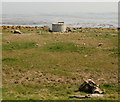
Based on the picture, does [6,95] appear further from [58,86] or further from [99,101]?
[99,101]

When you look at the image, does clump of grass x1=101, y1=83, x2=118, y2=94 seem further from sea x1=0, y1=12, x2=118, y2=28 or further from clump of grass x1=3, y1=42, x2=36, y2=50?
sea x1=0, y1=12, x2=118, y2=28

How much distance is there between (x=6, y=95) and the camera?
12680mm

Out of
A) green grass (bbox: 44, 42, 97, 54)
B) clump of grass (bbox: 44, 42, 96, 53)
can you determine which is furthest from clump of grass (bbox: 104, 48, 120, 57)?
clump of grass (bbox: 44, 42, 96, 53)

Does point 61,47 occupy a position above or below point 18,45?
below

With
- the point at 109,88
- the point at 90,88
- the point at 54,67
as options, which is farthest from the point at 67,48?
the point at 90,88

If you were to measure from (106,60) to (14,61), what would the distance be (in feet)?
23.7

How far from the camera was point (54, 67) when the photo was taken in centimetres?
1836

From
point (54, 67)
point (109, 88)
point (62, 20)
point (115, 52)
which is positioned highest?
point (62, 20)

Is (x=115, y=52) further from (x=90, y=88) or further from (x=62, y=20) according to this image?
(x=62, y=20)

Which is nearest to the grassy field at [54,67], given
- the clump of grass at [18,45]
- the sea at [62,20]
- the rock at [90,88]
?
the clump of grass at [18,45]

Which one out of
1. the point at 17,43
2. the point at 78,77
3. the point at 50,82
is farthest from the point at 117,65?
the point at 17,43

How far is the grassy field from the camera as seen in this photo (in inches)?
533

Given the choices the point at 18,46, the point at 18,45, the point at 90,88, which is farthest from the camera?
the point at 18,45

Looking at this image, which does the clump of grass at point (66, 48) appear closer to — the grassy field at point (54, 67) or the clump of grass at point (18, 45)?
the grassy field at point (54, 67)
